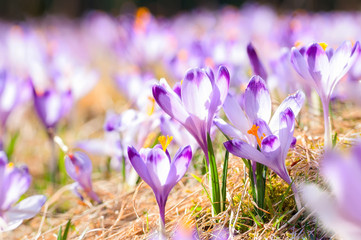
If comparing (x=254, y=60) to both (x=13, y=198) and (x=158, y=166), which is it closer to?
(x=158, y=166)

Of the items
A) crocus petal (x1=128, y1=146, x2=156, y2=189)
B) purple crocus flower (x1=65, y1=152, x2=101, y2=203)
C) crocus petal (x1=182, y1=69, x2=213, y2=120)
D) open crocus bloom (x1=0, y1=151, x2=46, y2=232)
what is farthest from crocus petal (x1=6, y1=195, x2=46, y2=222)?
crocus petal (x1=182, y1=69, x2=213, y2=120)

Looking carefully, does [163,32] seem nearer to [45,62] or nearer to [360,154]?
[45,62]

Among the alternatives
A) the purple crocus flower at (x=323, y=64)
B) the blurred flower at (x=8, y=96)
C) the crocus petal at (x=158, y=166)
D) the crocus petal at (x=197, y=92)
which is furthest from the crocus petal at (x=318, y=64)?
the blurred flower at (x=8, y=96)

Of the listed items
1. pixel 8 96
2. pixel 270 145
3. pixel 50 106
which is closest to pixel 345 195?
pixel 270 145

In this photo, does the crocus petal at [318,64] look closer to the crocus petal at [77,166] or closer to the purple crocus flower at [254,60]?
the purple crocus flower at [254,60]

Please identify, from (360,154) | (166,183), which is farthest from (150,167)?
(360,154)

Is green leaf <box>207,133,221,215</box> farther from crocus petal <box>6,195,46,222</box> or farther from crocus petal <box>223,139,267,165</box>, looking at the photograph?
crocus petal <box>6,195,46,222</box>
